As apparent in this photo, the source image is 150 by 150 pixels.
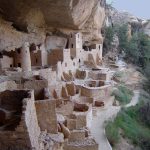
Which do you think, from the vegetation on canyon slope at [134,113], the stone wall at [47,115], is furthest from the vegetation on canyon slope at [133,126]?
the stone wall at [47,115]

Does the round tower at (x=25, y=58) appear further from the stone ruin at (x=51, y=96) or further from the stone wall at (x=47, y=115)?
the stone wall at (x=47, y=115)

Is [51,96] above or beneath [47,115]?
above

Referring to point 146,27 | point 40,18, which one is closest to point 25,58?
point 40,18

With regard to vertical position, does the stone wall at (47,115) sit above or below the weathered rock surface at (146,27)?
below

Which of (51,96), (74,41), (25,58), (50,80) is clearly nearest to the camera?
(51,96)

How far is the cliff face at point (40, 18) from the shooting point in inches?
599

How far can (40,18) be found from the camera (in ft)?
56.2

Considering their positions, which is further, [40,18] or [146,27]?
[146,27]

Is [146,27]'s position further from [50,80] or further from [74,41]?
[50,80]

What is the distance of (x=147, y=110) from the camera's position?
703 inches

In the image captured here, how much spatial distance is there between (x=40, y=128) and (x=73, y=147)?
1403mm

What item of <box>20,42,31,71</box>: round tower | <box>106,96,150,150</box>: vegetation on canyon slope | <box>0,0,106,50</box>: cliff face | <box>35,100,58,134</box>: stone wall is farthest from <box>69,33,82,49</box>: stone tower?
<box>35,100,58,134</box>: stone wall

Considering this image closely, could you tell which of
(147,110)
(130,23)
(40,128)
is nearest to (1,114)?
(40,128)

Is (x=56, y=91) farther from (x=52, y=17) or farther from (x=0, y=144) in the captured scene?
(x=0, y=144)
